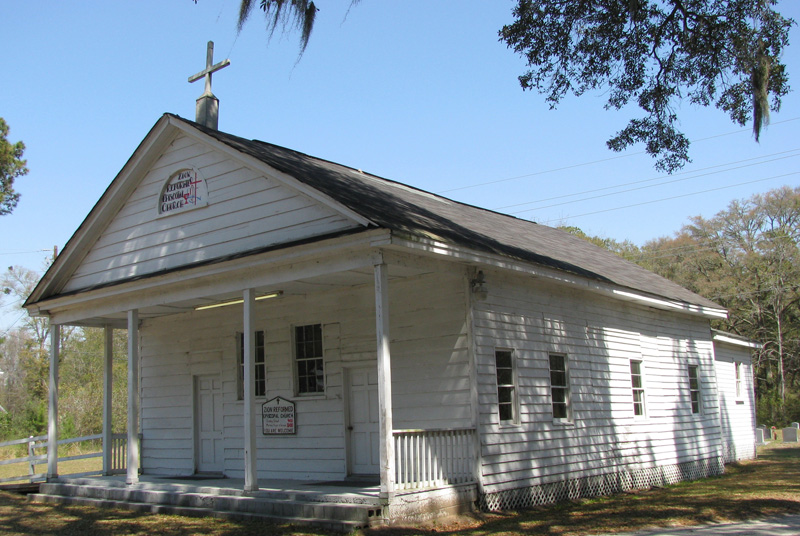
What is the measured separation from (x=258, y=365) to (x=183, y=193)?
12.5 feet

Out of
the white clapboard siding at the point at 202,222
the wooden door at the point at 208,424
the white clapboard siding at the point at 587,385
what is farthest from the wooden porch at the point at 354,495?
the white clapboard siding at the point at 202,222

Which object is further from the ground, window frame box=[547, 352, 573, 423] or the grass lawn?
window frame box=[547, 352, 573, 423]

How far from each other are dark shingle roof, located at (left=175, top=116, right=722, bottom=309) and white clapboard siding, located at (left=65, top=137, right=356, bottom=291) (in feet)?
1.33

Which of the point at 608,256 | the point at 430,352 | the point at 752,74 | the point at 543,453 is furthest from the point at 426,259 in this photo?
the point at 608,256

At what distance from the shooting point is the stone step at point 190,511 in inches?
369

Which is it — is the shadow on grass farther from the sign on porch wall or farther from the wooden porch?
the sign on porch wall

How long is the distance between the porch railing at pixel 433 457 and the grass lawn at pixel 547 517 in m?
0.64

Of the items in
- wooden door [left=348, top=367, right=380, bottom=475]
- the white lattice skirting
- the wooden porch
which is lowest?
the white lattice skirting

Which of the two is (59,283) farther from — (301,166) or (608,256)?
(608,256)

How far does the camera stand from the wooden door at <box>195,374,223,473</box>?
50.6ft

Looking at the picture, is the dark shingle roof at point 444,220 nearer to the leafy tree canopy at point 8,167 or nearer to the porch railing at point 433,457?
the porch railing at point 433,457

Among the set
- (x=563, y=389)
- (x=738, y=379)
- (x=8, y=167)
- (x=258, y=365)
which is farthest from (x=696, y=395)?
(x=8, y=167)

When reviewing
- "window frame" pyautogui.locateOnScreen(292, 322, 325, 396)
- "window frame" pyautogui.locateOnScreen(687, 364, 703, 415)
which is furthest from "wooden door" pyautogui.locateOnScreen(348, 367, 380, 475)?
"window frame" pyautogui.locateOnScreen(687, 364, 703, 415)

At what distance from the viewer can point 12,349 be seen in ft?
203
